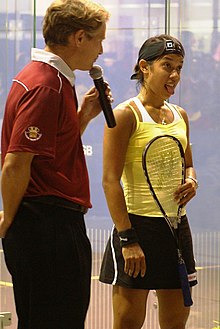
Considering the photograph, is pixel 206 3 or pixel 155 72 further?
pixel 206 3

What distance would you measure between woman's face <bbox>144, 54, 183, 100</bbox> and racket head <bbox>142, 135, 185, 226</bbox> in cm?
18

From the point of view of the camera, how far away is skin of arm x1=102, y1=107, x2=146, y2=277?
3.23m

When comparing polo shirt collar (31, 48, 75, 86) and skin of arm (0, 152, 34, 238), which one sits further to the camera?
polo shirt collar (31, 48, 75, 86)

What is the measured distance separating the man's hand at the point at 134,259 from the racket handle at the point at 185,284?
0.47 ft

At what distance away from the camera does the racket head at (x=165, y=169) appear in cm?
331

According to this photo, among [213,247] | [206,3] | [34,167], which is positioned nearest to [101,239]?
[213,247]

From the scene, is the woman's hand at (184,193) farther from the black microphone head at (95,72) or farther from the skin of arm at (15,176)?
the skin of arm at (15,176)

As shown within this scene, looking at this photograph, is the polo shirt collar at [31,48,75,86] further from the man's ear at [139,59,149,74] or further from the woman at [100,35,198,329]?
the man's ear at [139,59,149,74]

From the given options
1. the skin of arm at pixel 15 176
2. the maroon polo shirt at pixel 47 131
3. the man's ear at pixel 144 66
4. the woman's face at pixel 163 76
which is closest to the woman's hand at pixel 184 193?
the woman's face at pixel 163 76

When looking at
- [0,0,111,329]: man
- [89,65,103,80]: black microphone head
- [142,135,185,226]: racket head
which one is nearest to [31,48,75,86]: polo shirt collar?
[0,0,111,329]: man

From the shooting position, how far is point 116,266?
10.9ft

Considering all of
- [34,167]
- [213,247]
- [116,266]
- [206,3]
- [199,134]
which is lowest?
[213,247]

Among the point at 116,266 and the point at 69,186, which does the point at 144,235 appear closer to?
the point at 116,266

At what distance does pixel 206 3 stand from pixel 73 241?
1.83m
